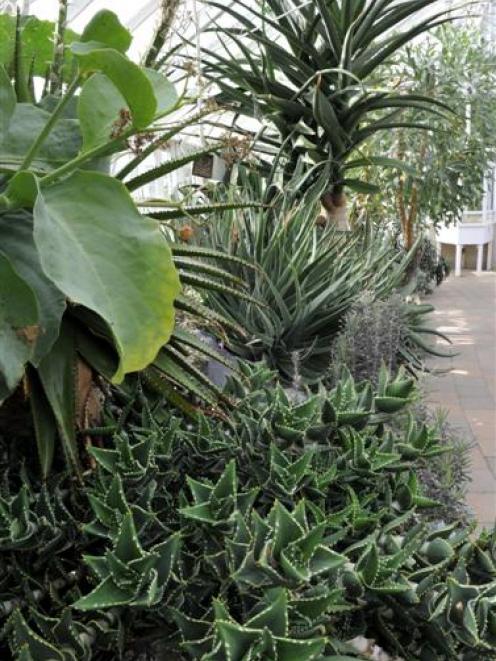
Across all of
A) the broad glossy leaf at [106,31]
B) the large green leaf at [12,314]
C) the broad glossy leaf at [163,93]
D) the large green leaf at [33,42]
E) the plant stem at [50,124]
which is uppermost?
the large green leaf at [33,42]

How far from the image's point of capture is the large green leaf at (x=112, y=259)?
856 mm

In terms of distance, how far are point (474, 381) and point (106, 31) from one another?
4.28m

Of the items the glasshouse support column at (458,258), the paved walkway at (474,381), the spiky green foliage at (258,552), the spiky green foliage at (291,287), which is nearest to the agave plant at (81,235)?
the spiky green foliage at (258,552)

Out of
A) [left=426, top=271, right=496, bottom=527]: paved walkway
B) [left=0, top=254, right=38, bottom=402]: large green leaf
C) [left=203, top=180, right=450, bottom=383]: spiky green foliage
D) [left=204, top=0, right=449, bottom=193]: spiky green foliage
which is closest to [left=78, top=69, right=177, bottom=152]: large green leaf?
[left=0, top=254, right=38, bottom=402]: large green leaf

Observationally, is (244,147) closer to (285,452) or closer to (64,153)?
(64,153)

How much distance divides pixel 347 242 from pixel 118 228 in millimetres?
2461

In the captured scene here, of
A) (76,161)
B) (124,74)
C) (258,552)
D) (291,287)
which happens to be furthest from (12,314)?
(291,287)

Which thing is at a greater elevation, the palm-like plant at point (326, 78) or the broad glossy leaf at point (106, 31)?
Result: the palm-like plant at point (326, 78)

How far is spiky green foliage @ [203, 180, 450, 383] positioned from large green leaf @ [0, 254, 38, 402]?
163 centimetres

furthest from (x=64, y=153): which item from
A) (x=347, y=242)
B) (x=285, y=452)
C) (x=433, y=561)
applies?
(x=347, y=242)

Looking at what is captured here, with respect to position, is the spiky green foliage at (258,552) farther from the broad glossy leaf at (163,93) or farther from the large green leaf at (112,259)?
the broad glossy leaf at (163,93)

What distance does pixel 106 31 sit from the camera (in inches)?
38.4

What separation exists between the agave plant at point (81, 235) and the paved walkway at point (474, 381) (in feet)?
6.72

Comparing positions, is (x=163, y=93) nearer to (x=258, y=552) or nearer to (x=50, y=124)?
(x=50, y=124)
